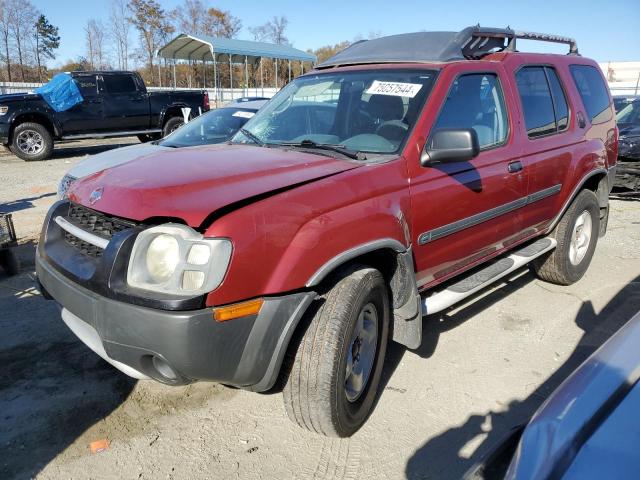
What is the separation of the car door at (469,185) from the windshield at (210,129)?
4080mm

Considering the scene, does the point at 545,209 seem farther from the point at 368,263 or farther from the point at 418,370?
the point at 368,263

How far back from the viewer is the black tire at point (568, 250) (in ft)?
15.3

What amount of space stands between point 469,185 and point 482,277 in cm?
75

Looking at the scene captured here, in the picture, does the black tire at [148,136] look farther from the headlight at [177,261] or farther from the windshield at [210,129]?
the headlight at [177,261]

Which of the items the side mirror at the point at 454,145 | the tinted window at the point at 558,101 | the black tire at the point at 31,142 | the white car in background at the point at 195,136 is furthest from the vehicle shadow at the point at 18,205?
the tinted window at the point at 558,101

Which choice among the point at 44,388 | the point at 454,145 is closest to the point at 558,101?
the point at 454,145

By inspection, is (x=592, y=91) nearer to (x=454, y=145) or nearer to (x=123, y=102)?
(x=454, y=145)

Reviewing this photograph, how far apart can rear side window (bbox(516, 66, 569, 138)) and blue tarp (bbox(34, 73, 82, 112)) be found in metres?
12.5

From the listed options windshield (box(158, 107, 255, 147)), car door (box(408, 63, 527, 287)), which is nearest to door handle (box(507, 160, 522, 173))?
car door (box(408, 63, 527, 287))

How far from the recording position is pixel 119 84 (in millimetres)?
14016

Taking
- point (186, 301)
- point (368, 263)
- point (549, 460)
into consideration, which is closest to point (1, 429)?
point (186, 301)

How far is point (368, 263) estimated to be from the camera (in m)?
2.90

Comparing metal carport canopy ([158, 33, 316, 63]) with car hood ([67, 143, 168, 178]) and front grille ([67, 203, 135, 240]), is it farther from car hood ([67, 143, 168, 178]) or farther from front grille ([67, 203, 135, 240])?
front grille ([67, 203, 135, 240])

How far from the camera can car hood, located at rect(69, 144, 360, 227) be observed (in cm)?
226
